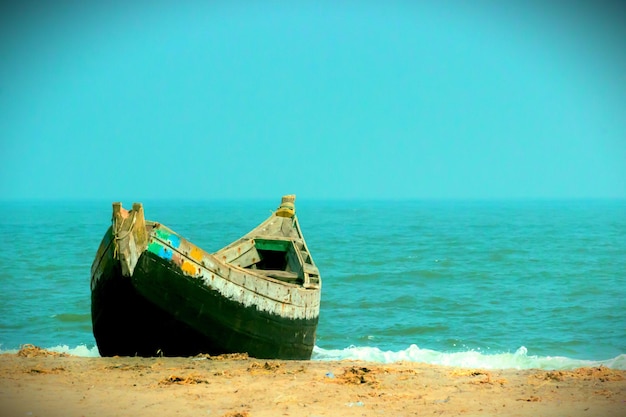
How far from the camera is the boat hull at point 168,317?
11.9 metres

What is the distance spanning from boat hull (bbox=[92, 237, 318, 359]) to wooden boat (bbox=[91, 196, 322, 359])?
2 centimetres

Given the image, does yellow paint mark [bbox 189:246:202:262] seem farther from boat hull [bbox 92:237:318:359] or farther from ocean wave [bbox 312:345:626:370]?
ocean wave [bbox 312:345:626:370]

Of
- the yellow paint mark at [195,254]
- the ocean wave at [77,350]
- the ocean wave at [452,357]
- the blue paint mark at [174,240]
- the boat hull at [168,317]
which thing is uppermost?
the blue paint mark at [174,240]

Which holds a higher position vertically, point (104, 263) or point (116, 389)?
Answer: point (104, 263)

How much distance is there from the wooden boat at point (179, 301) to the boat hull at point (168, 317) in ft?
0.05

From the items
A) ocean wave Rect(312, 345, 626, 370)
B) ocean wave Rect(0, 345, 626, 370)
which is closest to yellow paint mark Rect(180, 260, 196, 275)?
ocean wave Rect(0, 345, 626, 370)

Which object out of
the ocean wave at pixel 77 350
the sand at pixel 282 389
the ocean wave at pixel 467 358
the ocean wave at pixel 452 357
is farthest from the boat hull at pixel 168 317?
the ocean wave at pixel 467 358

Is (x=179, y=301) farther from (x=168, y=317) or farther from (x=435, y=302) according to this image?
(x=435, y=302)

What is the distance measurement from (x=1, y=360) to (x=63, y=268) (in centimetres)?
2416

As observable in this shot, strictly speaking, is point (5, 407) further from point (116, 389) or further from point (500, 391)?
point (500, 391)

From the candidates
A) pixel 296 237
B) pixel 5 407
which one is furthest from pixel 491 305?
pixel 5 407

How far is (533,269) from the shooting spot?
37.5 m

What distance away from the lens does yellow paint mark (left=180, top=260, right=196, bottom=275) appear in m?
12.0

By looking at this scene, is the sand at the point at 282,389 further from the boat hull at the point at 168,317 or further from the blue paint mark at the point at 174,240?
the blue paint mark at the point at 174,240
